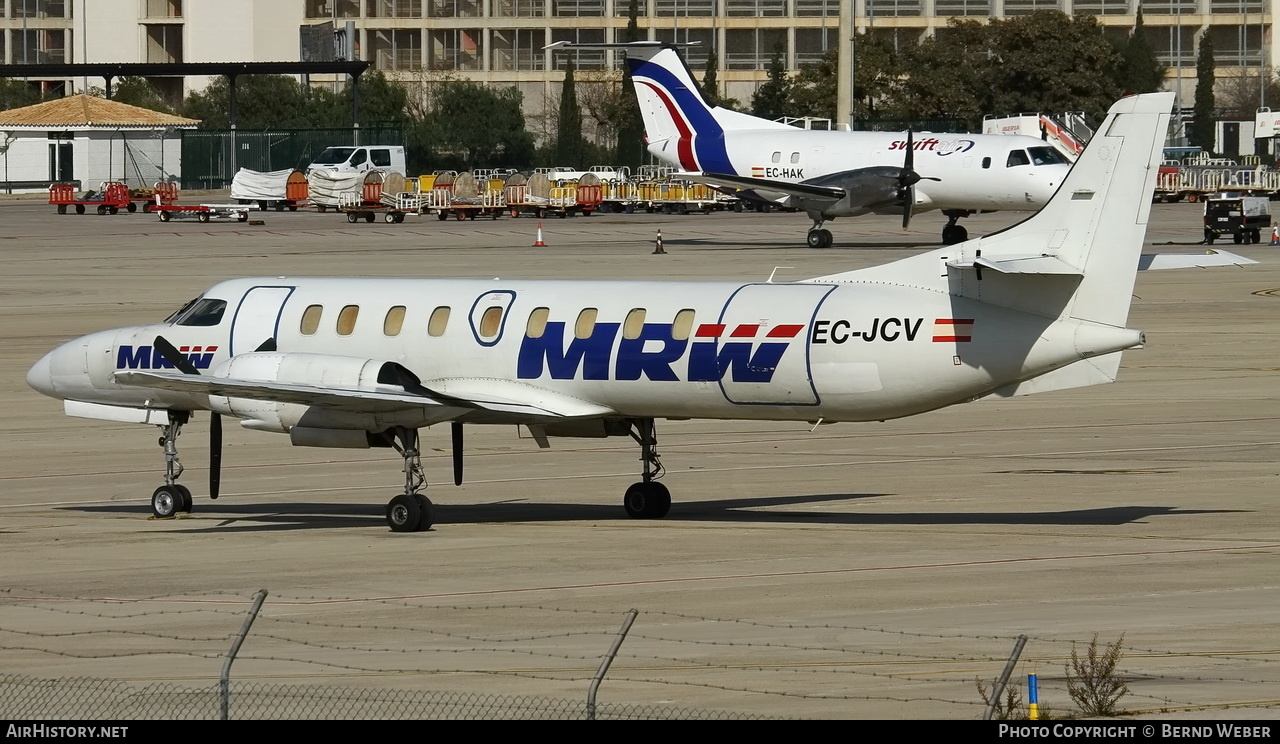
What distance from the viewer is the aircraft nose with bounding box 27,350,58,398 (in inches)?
894

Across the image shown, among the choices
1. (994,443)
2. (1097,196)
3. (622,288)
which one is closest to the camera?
(1097,196)

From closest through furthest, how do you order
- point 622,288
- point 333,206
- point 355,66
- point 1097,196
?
point 1097,196, point 622,288, point 333,206, point 355,66

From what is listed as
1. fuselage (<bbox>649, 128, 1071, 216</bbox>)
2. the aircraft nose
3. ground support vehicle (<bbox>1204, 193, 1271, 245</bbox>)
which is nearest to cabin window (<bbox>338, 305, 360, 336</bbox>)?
the aircraft nose

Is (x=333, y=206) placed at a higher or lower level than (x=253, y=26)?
lower

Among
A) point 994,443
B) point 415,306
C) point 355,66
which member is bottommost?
point 994,443

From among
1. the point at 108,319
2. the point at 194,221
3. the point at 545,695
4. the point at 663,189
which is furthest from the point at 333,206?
the point at 545,695

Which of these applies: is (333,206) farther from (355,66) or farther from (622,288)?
(622,288)

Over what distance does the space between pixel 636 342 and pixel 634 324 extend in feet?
0.79

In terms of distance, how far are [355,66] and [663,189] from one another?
2689 cm

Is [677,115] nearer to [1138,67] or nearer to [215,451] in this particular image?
[215,451]

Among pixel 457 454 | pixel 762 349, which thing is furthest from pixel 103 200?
pixel 762 349

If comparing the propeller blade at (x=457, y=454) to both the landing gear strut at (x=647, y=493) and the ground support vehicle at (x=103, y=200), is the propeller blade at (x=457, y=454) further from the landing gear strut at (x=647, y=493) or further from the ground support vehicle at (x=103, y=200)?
the ground support vehicle at (x=103, y=200)

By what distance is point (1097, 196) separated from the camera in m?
19.4

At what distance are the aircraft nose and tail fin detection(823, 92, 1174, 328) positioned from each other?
1088 centimetres
